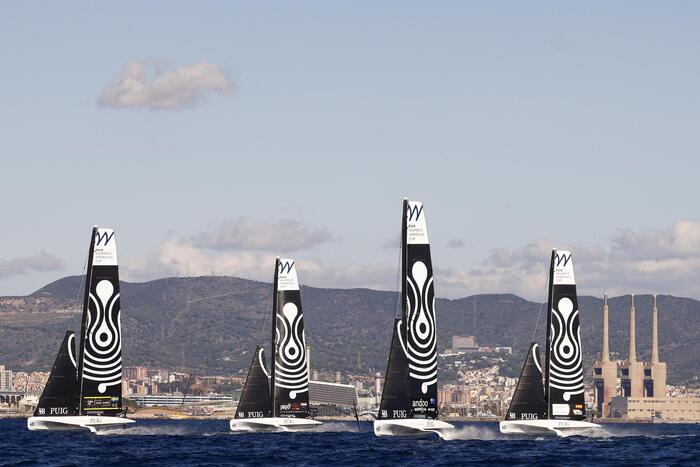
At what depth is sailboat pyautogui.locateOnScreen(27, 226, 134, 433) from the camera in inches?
3738

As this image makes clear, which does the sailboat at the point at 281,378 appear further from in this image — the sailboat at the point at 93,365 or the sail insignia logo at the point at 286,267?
the sailboat at the point at 93,365

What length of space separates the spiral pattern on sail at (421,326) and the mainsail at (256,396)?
1962 centimetres

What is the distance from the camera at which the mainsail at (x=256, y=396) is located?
104 m

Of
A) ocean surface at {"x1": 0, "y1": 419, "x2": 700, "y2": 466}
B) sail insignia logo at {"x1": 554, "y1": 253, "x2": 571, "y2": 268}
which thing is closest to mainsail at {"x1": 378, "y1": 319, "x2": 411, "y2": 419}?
ocean surface at {"x1": 0, "y1": 419, "x2": 700, "y2": 466}

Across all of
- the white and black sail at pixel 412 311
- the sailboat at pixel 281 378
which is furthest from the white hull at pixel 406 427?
the sailboat at pixel 281 378

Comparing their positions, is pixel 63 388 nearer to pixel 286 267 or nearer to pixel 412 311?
pixel 286 267

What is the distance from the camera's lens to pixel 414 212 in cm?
8600

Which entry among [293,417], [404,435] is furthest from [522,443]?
[293,417]

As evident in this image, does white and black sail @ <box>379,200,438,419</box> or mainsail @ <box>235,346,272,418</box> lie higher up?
white and black sail @ <box>379,200,438,419</box>

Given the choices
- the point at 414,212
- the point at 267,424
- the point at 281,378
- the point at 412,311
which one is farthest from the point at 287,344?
the point at 414,212

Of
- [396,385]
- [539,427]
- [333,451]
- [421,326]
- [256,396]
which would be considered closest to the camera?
[333,451]

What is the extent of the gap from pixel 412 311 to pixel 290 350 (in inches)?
836

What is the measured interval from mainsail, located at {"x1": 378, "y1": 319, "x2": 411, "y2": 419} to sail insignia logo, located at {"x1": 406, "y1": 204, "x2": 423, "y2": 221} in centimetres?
606

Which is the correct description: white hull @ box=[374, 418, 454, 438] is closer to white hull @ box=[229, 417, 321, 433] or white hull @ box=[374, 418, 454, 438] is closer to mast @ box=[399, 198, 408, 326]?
mast @ box=[399, 198, 408, 326]
